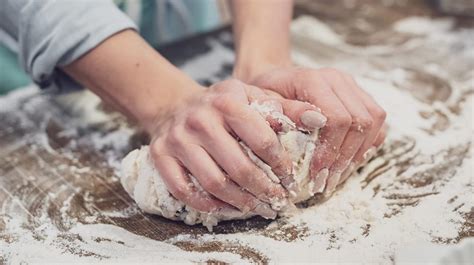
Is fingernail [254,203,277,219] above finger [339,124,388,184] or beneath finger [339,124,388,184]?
beneath

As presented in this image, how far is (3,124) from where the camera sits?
1.01 meters

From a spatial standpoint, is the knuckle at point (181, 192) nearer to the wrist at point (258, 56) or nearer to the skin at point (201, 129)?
the skin at point (201, 129)

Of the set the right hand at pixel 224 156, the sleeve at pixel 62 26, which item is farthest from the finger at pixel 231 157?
the sleeve at pixel 62 26

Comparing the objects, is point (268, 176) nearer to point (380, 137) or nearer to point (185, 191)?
point (185, 191)

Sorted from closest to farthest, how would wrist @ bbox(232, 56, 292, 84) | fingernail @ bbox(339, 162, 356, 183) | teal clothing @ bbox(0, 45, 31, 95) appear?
fingernail @ bbox(339, 162, 356, 183)
wrist @ bbox(232, 56, 292, 84)
teal clothing @ bbox(0, 45, 31, 95)

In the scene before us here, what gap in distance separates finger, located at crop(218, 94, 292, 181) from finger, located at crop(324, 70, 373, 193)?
8cm

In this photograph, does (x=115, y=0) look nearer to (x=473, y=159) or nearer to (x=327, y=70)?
(x=327, y=70)

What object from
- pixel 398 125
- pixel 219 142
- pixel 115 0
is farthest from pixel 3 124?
pixel 398 125

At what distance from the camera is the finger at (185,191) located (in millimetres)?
747

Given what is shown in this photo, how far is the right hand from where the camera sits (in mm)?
728

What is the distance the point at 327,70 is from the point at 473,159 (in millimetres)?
241

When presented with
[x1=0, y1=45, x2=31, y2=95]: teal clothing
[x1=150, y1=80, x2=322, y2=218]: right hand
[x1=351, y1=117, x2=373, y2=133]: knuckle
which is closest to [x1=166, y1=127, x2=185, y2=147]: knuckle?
[x1=150, y1=80, x2=322, y2=218]: right hand

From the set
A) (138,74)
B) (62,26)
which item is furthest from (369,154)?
(62,26)

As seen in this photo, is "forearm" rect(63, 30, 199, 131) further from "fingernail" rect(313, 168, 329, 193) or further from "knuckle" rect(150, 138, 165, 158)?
"fingernail" rect(313, 168, 329, 193)
